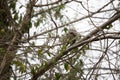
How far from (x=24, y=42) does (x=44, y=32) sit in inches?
22.6

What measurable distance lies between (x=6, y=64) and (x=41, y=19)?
2.29ft

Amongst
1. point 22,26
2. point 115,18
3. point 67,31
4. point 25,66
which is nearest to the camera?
point 115,18

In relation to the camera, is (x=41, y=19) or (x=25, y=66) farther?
(x=41, y=19)

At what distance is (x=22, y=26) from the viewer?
3.34 meters

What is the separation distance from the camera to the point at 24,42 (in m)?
2.95

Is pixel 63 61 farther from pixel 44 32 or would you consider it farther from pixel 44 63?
pixel 44 32

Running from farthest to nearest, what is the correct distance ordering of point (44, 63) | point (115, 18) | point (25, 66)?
point (25, 66) < point (44, 63) < point (115, 18)

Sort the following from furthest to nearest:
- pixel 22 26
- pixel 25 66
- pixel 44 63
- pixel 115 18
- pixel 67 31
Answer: pixel 22 26 < pixel 67 31 < pixel 25 66 < pixel 44 63 < pixel 115 18

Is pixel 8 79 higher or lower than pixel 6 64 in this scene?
lower

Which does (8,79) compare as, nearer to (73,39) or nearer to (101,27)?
(73,39)

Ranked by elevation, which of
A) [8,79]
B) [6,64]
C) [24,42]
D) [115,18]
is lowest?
[8,79]

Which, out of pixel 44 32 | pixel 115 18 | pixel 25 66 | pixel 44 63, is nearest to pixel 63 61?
pixel 44 63

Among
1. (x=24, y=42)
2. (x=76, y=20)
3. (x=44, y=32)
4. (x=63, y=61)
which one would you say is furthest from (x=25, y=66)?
(x=76, y=20)

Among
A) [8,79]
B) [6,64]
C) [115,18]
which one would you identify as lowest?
[8,79]
